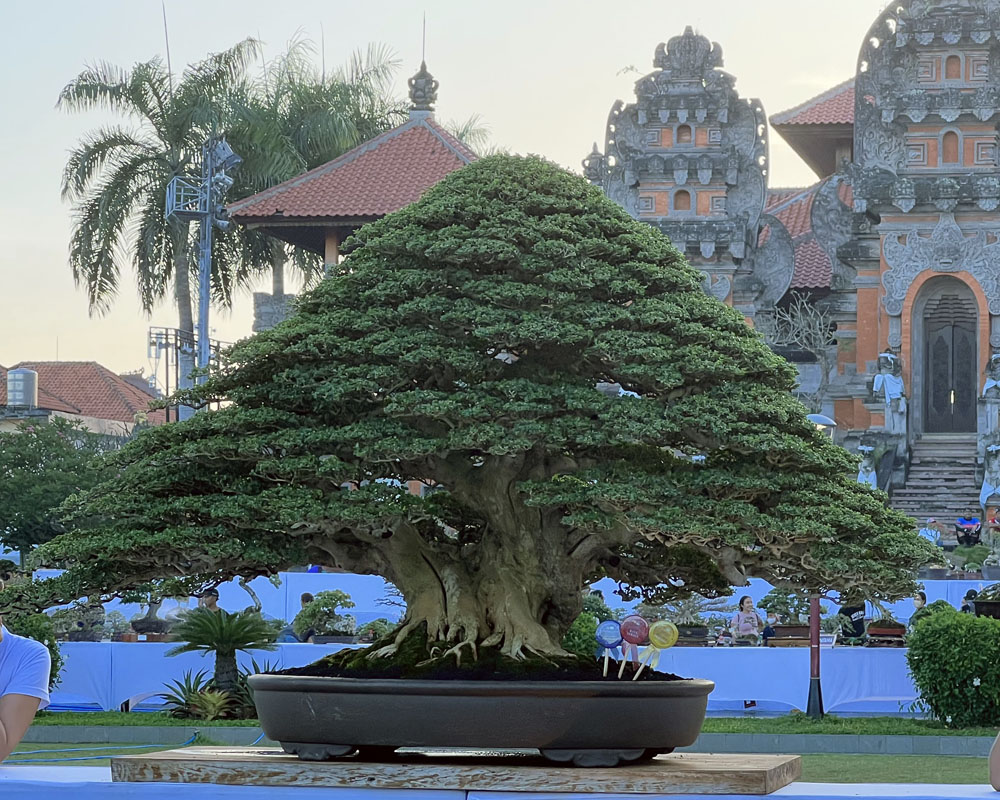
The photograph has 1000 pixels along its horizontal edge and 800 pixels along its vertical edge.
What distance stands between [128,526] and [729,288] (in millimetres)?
26887

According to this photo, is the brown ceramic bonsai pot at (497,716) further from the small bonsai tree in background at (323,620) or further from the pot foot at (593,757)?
the small bonsai tree in background at (323,620)

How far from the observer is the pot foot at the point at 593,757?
6227mm

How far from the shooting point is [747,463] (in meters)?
6.73

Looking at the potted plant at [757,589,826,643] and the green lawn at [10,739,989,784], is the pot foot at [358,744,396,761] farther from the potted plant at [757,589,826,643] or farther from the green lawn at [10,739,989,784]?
the potted plant at [757,589,826,643]

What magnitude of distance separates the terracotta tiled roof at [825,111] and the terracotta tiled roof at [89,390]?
23.1m

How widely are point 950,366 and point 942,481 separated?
2795mm

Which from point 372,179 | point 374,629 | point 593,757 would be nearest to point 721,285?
point 372,179

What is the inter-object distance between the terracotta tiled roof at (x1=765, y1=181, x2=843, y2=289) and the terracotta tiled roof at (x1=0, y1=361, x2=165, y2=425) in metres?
23.1

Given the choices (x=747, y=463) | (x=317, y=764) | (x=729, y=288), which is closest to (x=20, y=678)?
(x=317, y=764)

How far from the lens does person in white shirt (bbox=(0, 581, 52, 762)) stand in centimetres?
503

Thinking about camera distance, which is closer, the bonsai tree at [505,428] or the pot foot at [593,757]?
the pot foot at [593,757]

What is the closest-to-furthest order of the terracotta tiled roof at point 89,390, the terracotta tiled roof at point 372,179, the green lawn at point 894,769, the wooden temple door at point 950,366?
the green lawn at point 894,769 < the terracotta tiled roof at point 372,179 < the wooden temple door at point 950,366 < the terracotta tiled roof at point 89,390

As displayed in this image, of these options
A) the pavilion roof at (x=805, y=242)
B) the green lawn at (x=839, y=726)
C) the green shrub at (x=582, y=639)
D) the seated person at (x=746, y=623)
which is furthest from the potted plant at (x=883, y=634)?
the pavilion roof at (x=805, y=242)

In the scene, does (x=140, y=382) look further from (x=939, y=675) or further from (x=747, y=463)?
(x=747, y=463)
